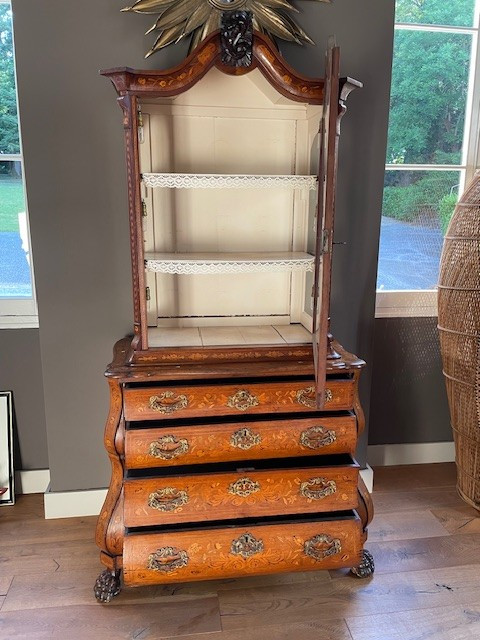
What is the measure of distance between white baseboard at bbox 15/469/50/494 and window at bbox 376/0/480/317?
1.68 m

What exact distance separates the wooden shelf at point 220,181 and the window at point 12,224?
753 mm

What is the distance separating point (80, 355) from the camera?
210 centimetres

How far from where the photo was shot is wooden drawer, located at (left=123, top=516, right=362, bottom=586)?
1643 millimetres

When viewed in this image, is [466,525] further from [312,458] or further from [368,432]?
[312,458]

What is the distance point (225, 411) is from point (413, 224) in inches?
53.4

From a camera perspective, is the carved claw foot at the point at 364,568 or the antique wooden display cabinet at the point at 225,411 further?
the carved claw foot at the point at 364,568

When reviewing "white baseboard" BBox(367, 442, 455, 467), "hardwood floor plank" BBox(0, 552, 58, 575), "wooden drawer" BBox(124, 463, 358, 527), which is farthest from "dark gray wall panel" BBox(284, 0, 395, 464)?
"hardwood floor plank" BBox(0, 552, 58, 575)

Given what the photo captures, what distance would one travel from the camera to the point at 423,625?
5.42ft

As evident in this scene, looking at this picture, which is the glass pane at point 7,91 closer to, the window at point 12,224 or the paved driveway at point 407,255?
the window at point 12,224

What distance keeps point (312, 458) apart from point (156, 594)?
2.30 feet

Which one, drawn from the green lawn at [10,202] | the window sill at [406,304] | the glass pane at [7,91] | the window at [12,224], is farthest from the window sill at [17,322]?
the window sill at [406,304]

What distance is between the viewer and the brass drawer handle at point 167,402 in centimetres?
164

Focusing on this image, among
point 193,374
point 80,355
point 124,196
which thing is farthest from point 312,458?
point 124,196

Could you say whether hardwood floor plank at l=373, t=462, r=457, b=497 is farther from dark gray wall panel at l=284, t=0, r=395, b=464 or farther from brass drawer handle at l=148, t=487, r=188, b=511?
brass drawer handle at l=148, t=487, r=188, b=511
